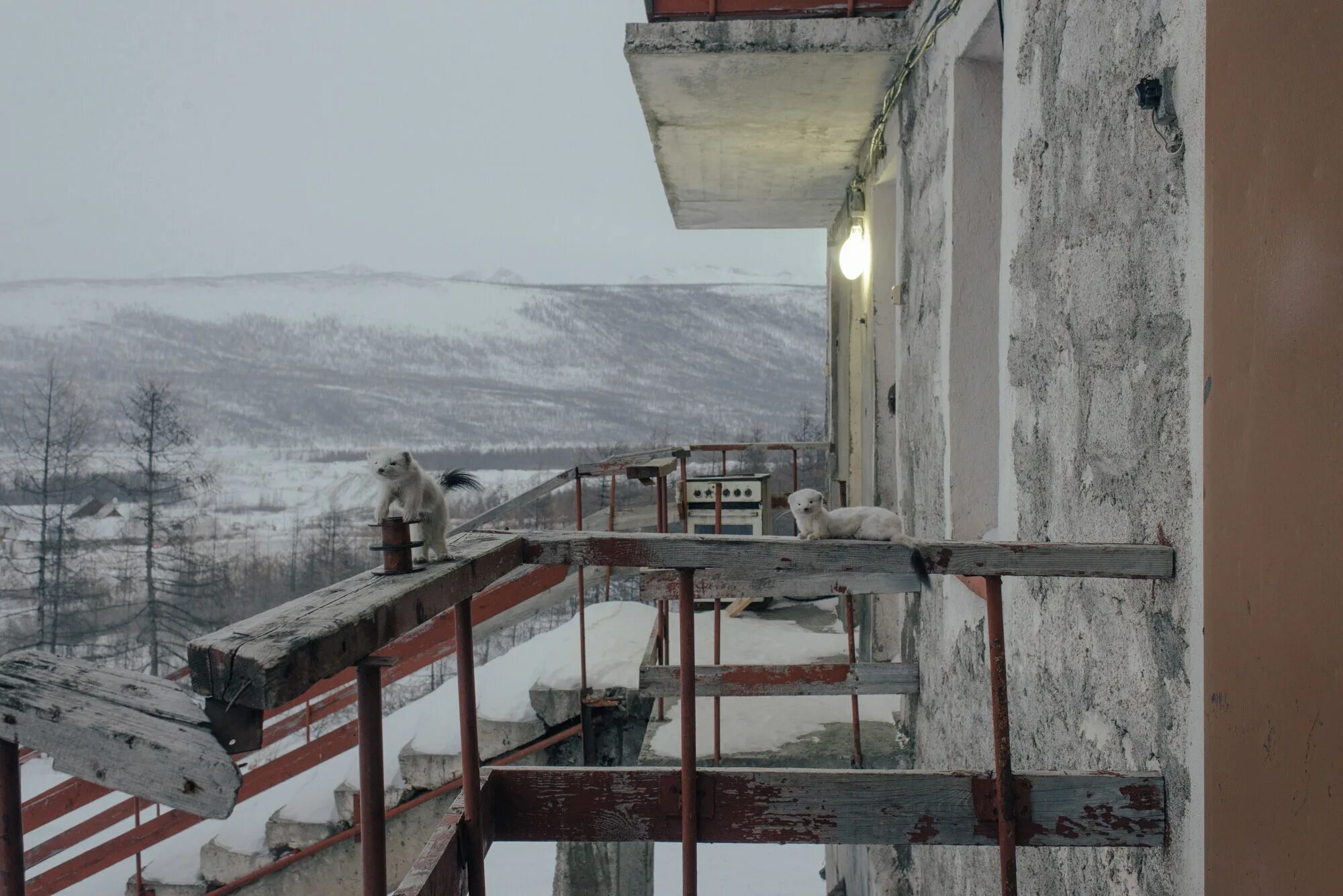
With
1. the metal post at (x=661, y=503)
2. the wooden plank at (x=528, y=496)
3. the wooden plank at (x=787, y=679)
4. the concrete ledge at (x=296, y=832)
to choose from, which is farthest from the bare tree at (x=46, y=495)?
the wooden plank at (x=787, y=679)

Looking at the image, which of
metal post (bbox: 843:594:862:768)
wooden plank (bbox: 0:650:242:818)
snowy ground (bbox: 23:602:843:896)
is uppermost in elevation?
wooden plank (bbox: 0:650:242:818)

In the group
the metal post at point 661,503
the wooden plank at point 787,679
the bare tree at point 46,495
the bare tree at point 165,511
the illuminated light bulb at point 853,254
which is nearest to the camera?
the wooden plank at point 787,679

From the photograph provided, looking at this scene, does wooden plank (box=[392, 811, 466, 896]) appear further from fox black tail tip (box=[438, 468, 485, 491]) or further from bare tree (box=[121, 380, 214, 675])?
bare tree (box=[121, 380, 214, 675])

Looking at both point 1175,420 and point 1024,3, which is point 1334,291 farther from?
point 1024,3

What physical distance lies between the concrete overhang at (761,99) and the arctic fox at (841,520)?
257cm

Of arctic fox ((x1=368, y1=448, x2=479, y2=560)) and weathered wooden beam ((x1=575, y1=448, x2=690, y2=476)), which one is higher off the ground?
arctic fox ((x1=368, y1=448, x2=479, y2=560))

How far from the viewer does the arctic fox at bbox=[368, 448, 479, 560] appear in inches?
68.7

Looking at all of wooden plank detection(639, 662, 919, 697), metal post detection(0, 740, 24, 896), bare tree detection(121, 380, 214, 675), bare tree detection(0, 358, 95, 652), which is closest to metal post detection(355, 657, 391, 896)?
metal post detection(0, 740, 24, 896)

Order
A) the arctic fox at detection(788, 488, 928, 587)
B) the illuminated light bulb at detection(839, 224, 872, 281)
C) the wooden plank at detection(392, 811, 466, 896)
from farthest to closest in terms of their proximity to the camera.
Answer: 1. the illuminated light bulb at detection(839, 224, 872, 281)
2. the arctic fox at detection(788, 488, 928, 587)
3. the wooden plank at detection(392, 811, 466, 896)

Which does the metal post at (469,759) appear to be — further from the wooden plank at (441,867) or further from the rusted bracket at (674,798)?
the rusted bracket at (674,798)

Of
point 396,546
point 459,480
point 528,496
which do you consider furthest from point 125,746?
point 528,496

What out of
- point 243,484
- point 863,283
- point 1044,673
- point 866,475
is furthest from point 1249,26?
point 243,484

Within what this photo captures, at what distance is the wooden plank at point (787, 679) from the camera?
3.75 m

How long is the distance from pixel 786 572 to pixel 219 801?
115 cm
